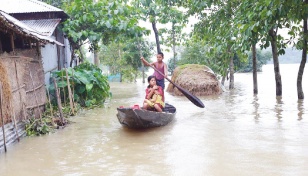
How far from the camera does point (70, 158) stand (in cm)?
494

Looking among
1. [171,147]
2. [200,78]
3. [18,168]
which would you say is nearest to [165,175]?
[171,147]

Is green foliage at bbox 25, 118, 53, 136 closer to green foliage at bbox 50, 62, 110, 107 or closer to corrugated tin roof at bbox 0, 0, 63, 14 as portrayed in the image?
green foliage at bbox 50, 62, 110, 107

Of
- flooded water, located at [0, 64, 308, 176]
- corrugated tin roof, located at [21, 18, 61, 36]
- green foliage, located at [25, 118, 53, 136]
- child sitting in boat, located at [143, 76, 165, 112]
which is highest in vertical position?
corrugated tin roof, located at [21, 18, 61, 36]

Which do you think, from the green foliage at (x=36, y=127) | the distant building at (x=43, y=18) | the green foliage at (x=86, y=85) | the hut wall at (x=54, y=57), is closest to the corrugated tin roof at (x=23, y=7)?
the distant building at (x=43, y=18)

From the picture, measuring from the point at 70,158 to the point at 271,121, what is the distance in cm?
476

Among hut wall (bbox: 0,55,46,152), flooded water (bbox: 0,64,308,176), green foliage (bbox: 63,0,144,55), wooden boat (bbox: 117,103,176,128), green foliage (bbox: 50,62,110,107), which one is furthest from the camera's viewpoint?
green foliage (bbox: 63,0,144,55)

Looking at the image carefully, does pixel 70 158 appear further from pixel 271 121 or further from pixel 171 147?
pixel 271 121

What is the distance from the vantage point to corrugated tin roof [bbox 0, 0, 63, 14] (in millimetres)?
10143

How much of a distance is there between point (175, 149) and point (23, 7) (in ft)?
25.8

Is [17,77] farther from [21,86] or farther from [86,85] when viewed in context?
[86,85]

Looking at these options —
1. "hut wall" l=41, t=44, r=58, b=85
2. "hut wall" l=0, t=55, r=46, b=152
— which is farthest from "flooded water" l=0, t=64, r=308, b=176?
"hut wall" l=41, t=44, r=58, b=85

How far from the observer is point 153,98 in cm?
710

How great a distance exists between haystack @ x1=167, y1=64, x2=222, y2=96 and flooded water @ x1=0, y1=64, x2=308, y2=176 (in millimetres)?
5173

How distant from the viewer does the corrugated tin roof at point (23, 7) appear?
10.1 meters
